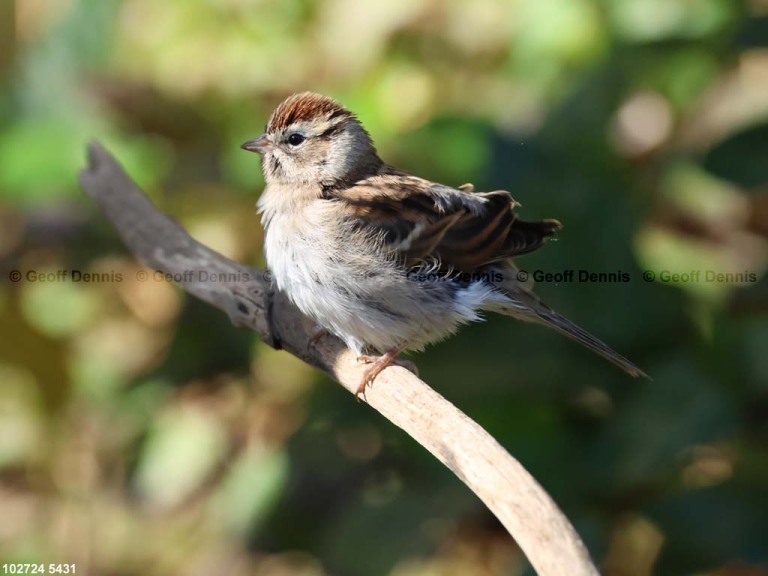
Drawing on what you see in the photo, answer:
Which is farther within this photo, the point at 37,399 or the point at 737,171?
the point at 37,399

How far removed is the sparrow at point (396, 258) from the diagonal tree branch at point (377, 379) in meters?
0.07

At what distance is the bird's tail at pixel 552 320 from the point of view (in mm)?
2412

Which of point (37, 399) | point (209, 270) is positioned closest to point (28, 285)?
point (37, 399)

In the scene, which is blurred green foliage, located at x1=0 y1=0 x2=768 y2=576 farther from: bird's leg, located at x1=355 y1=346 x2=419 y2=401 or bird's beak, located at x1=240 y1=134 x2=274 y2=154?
bird's beak, located at x1=240 y1=134 x2=274 y2=154

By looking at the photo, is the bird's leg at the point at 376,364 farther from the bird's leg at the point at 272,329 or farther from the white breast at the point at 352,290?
the bird's leg at the point at 272,329

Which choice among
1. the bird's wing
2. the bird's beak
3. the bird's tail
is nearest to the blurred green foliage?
the bird's tail

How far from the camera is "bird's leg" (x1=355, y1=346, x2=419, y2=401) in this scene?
2.21 meters

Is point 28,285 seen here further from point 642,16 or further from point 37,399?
point 642,16

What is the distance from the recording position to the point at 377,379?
2.16 metres

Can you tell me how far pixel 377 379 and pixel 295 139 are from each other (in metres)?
0.93

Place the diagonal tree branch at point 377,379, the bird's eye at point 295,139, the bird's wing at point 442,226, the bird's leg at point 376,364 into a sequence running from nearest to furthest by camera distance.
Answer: the diagonal tree branch at point 377,379 < the bird's leg at point 376,364 < the bird's wing at point 442,226 < the bird's eye at point 295,139

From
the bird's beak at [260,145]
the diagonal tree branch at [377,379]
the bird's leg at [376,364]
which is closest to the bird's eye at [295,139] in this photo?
the bird's beak at [260,145]

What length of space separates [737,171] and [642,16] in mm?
934

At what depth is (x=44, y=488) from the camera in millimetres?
3686
